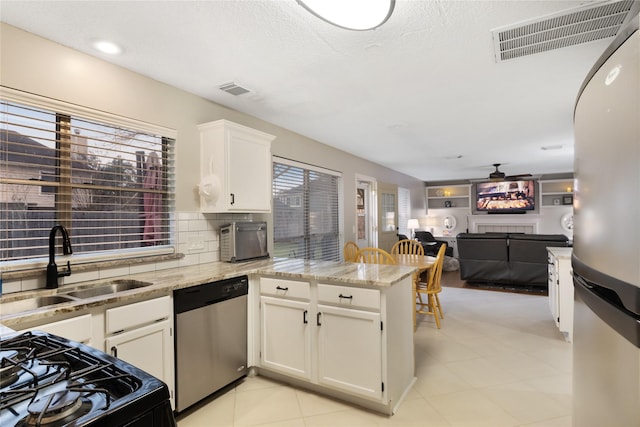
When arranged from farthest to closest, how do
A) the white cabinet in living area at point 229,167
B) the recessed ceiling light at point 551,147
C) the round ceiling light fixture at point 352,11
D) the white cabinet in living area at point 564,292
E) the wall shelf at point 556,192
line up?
the wall shelf at point 556,192 < the recessed ceiling light at point 551,147 < the white cabinet in living area at point 564,292 < the white cabinet in living area at point 229,167 < the round ceiling light fixture at point 352,11

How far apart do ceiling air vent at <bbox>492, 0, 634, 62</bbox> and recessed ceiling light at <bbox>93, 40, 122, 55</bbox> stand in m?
2.40

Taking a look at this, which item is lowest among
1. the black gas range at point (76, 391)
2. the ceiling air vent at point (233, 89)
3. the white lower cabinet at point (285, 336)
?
the white lower cabinet at point (285, 336)

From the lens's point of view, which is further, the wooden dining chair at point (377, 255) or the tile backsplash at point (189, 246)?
the wooden dining chair at point (377, 255)

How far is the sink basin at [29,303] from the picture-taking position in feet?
5.65

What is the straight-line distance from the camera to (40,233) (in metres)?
2.04

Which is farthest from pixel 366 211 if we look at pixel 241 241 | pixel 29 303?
pixel 29 303

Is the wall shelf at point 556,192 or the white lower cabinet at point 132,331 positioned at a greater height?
the wall shelf at point 556,192

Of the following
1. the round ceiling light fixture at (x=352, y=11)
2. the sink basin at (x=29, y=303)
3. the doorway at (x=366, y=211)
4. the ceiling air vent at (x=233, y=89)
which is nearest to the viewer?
the round ceiling light fixture at (x=352, y=11)

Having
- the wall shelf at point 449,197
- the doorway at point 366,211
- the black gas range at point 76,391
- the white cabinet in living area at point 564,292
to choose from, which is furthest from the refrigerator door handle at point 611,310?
the wall shelf at point 449,197

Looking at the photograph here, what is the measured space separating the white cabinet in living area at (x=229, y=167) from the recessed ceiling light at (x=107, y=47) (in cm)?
86

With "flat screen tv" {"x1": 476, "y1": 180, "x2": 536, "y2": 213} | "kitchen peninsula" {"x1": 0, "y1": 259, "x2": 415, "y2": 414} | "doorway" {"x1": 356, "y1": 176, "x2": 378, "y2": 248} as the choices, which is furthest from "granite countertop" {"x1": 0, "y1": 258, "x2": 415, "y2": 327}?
"flat screen tv" {"x1": 476, "y1": 180, "x2": 536, "y2": 213}

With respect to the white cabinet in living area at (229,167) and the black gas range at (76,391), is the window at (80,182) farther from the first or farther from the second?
the black gas range at (76,391)

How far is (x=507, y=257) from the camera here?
18.4 feet

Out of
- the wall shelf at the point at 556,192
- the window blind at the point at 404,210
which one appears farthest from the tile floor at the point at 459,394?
the wall shelf at the point at 556,192
